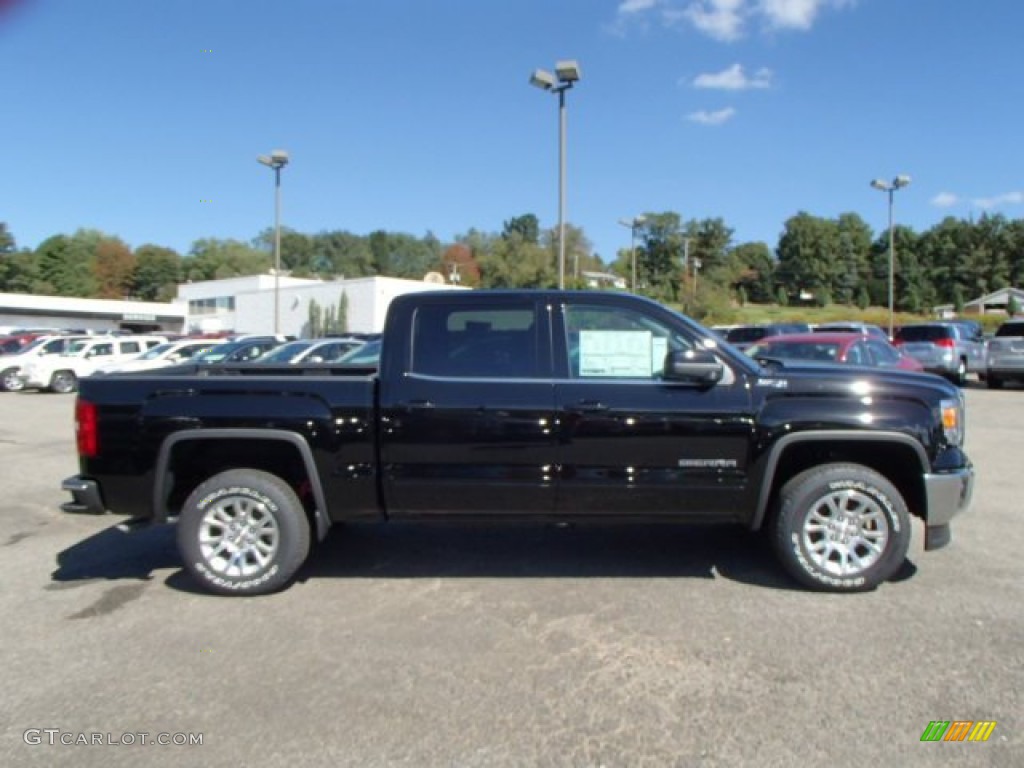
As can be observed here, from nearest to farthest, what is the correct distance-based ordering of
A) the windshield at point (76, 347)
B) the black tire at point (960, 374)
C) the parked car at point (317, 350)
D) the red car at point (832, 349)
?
the red car at point (832, 349) → the parked car at point (317, 350) → the black tire at point (960, 374) → the windshield at point (76, 347)

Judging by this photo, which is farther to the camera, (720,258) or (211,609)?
(720,258)

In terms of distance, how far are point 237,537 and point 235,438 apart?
2.08 feet

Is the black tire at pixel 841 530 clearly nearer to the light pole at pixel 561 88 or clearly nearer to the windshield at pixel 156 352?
the light pole at pixel 561 88

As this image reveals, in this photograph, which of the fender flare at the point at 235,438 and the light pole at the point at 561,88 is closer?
the fender flare at the point at 235,438

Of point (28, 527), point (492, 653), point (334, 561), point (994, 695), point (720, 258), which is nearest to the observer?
point (994, 695)

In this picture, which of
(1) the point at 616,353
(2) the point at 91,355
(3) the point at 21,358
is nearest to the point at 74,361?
(2) the point at 91,355

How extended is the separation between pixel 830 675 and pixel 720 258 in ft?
395

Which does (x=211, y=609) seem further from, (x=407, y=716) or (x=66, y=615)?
(x=407, y=716)

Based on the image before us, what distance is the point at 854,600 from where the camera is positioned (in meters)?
4.64

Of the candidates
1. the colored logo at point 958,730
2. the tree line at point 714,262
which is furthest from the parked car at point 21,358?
the tree line at point 714,262

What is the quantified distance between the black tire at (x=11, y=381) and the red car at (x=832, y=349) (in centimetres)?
2093

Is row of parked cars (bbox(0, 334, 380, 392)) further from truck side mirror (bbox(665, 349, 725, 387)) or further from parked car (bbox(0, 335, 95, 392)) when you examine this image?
truck side mirror (bbox(665, 349, 725, 387))

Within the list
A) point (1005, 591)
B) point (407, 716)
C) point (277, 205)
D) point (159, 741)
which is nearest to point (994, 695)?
point (1005, 591)

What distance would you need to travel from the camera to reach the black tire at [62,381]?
2250 centimetres
